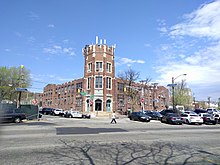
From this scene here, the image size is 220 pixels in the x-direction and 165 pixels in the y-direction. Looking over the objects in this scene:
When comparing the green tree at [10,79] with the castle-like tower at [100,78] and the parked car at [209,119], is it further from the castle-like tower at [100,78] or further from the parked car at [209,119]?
the parked car at [209,119]

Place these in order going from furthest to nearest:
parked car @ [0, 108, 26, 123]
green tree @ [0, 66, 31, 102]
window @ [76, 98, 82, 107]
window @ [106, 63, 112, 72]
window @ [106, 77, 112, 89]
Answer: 1. window @ [76, 98, 82, 107]
2. window @ [106, 63, 112, 72]
3. window @ [106, 77, 112, 89]
4. green tree @ [0, 66, 31, 102]
5. parked car @ [0, 108, 26, 123]

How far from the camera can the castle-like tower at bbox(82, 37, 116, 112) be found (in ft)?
176

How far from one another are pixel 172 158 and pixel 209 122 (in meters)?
26.5

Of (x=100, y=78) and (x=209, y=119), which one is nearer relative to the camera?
(x=209, y=119)

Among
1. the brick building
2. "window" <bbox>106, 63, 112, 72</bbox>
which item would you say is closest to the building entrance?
the brick building

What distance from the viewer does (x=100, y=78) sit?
54719mm

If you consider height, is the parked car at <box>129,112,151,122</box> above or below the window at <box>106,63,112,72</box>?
below

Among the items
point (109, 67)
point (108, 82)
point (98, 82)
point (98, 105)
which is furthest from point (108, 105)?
point (109, 67)

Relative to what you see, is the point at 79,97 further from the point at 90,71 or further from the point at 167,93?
the point at 167,93

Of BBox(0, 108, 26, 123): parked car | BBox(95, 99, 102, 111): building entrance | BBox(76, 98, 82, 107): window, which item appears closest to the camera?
BBox(0, 108, 26, 123): parked car

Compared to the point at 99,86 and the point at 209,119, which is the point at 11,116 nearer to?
the point at 209,119

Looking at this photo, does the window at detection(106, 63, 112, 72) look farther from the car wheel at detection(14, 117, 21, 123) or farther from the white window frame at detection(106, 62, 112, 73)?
the car wheel at detection(14, 117, 21, 123)

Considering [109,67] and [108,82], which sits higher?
[109,67]

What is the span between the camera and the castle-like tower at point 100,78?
5378 centimetres
